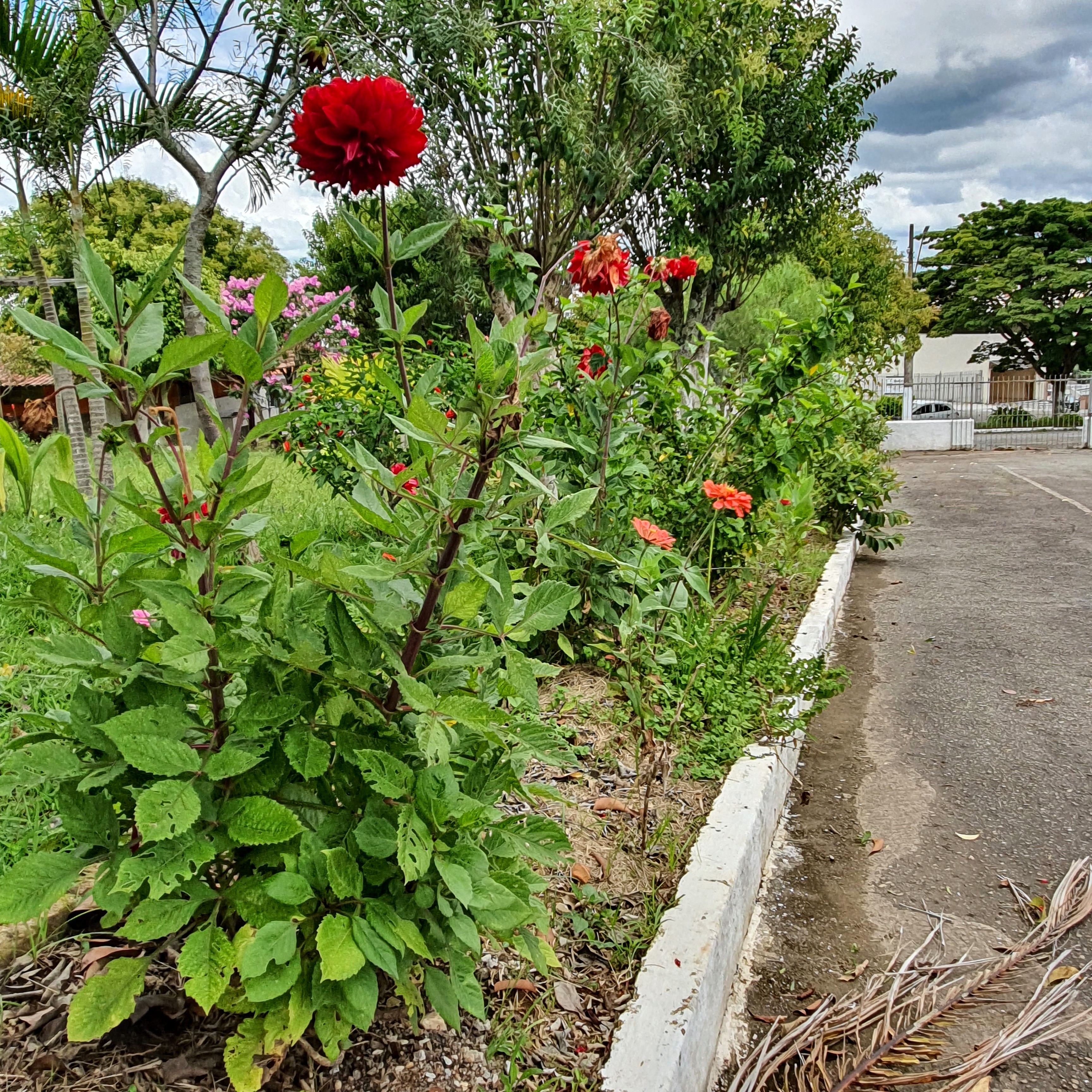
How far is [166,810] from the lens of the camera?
1.09 meters

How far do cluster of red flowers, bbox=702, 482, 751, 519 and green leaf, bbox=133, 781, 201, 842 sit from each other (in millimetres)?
2679

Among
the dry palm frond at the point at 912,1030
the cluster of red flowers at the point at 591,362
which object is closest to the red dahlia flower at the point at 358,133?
the cluster of red flowers at the point at 591,362

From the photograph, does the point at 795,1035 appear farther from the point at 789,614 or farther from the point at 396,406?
the point at 396,406

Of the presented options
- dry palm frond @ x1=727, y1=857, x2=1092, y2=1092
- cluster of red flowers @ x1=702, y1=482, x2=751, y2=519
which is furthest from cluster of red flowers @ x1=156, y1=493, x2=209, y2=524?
cluster of red flowers @ x1=702, y1=482, x2=751, y2=519

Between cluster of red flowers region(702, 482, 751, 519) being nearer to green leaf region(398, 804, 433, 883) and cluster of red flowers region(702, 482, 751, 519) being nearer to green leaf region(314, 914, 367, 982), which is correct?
green leaf region(398, 804, 433, 883)

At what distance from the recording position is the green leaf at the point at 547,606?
1.31 meters

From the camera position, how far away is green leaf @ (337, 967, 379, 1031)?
3.95 feet

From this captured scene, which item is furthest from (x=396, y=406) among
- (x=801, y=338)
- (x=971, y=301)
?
(x=971, y=301)

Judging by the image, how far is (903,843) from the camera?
2.96 meters

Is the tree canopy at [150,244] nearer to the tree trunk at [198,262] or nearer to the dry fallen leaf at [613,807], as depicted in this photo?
the tree trunk at [198,262]

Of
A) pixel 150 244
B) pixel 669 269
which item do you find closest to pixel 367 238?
pixel 669 269

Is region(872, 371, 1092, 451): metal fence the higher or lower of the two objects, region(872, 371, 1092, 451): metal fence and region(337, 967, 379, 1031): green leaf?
the higher

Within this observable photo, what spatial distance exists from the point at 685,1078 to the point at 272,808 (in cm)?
107

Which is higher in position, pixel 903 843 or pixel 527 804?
pixel 527 804
